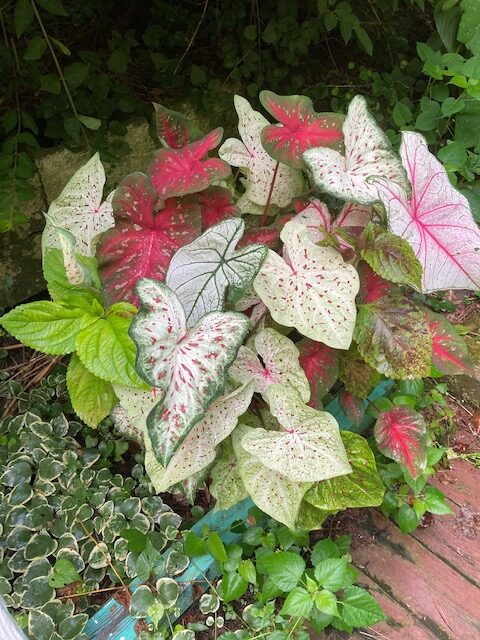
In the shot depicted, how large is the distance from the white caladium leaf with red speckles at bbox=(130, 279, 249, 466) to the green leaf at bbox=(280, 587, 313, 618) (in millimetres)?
412

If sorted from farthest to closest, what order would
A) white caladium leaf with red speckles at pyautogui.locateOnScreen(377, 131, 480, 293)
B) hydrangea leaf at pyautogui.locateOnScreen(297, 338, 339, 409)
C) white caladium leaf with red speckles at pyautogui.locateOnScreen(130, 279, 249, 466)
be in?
1. hydrangea leaf at pyautogui.locateOnScreen(297, 338, 339, 409)
2. white caladium leaf with red speckles at pyautogui.locateOnScreen(377, 131, 480, 293)
3. white caladium leaf with red speckles at pyautogui.locateOnScreen(130, 279, 249, 466)

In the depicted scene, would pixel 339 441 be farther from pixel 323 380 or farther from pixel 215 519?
pixel 215 519

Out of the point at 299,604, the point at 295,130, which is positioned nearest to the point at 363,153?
the point at 295,130

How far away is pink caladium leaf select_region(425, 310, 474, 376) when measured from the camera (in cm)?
101

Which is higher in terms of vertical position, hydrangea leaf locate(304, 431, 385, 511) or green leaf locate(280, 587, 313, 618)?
hydrangea leaf locate(304, 431, 385, 511)

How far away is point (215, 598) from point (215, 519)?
146 mm

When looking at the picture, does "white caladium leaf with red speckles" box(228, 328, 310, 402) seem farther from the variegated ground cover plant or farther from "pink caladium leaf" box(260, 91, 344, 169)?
"pink caladium leaf" box(260, 91, 344, 169)

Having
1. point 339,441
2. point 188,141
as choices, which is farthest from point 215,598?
point 188,141

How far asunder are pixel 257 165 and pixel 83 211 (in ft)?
1.03

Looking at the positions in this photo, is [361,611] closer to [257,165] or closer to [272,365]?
[272,365]

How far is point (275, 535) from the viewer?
3.83 ft

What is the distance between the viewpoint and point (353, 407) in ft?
3.67

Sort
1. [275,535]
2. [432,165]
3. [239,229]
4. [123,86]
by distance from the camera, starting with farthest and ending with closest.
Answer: [123,86] → [275,535] → [432,165] → [239,229]

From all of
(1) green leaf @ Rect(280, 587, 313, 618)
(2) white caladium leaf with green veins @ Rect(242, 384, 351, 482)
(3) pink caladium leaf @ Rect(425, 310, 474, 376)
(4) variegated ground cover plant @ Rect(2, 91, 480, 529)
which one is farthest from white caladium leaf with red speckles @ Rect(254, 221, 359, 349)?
(1) green leaf @ Rect(280, 587, 313, 618)
